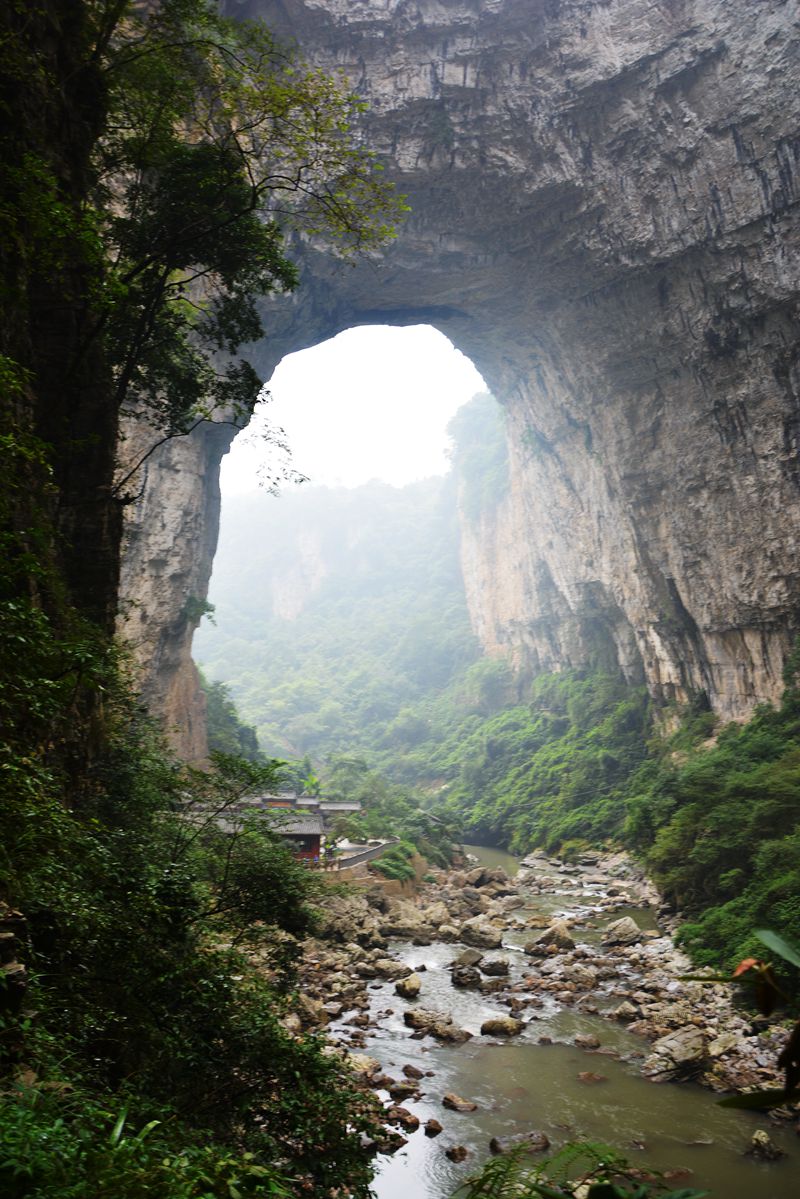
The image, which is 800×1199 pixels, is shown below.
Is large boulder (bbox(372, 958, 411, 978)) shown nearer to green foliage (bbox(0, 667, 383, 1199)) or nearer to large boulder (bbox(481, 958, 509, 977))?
large boulder (bbox(481, 958, 509, 977))

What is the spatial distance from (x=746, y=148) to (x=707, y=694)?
16034 mm

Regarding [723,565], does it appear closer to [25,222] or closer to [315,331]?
[315,331]

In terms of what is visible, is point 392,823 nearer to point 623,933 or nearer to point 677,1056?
point 623,933

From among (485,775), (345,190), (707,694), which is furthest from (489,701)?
(345,190)

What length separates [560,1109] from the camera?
744 cm

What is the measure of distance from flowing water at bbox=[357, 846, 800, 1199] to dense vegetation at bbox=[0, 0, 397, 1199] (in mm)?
2176

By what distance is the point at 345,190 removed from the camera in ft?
23.1

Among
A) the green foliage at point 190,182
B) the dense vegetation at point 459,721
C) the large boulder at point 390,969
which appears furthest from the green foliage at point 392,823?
the green foliage at point 190,182

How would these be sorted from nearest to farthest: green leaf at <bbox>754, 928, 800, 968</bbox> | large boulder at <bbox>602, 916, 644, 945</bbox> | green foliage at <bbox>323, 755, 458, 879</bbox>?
green leaf at <bbox>754, 928, 800, 968</bbox>, large boulder at <bbox>602, 916, 644, 945</bbox>, green foliage at <bbox>323, 755, 458, 879</bbox>

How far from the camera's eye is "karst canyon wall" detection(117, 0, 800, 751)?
1859cm

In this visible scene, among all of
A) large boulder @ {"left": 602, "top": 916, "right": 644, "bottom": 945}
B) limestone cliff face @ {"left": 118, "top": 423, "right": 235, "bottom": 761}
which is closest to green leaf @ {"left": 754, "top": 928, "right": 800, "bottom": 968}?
large boulder @ {"left": 602, "top": 916, "right": 644, "bottom": 945}

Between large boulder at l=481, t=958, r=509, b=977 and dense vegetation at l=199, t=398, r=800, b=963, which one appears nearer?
large boulder at l=481, t=958, r=509, b=977

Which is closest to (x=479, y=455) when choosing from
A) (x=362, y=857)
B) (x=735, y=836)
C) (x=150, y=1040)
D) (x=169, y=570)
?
(x=169, y=570)

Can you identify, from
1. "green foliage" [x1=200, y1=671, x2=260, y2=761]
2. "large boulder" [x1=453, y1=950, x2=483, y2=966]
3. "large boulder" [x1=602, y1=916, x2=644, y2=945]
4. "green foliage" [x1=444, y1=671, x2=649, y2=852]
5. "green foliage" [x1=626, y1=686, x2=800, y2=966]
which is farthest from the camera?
"green foliage" [x1=200, y1=671, x2=260, y2=761]
